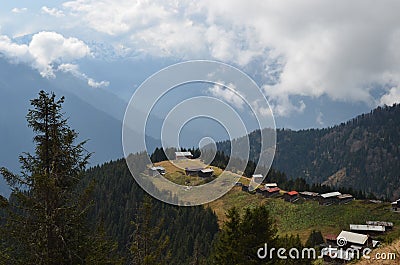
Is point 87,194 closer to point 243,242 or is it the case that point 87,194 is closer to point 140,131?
point 140,131

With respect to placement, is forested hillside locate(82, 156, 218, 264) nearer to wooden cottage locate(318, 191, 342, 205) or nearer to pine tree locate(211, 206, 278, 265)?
wooden cottage locate(318, 191, 342, 205)

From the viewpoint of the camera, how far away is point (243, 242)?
62.2 feet

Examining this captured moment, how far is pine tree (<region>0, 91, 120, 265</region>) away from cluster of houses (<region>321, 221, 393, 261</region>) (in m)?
28.9

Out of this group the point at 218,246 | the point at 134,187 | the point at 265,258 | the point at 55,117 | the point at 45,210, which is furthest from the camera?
the point at 134,187

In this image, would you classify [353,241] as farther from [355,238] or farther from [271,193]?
[271,193]

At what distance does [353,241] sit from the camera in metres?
47.3

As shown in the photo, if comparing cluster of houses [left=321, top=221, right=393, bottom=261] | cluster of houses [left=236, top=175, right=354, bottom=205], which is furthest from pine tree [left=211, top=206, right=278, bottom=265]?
cluster of houses [left=236, top=175, right=354, bottom=205]

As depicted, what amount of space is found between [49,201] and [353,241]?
4274 centimetres

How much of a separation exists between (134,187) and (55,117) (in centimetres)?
10841

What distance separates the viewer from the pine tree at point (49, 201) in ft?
40.8

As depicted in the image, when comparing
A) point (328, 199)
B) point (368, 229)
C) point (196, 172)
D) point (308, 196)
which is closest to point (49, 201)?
point (196, 172)

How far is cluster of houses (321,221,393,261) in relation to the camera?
39653mm

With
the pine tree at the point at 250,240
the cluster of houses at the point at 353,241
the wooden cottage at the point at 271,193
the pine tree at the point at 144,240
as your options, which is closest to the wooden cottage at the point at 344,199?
the wooden cottage at the point at 271,193

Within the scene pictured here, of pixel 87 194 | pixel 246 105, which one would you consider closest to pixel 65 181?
pixel 87 194
